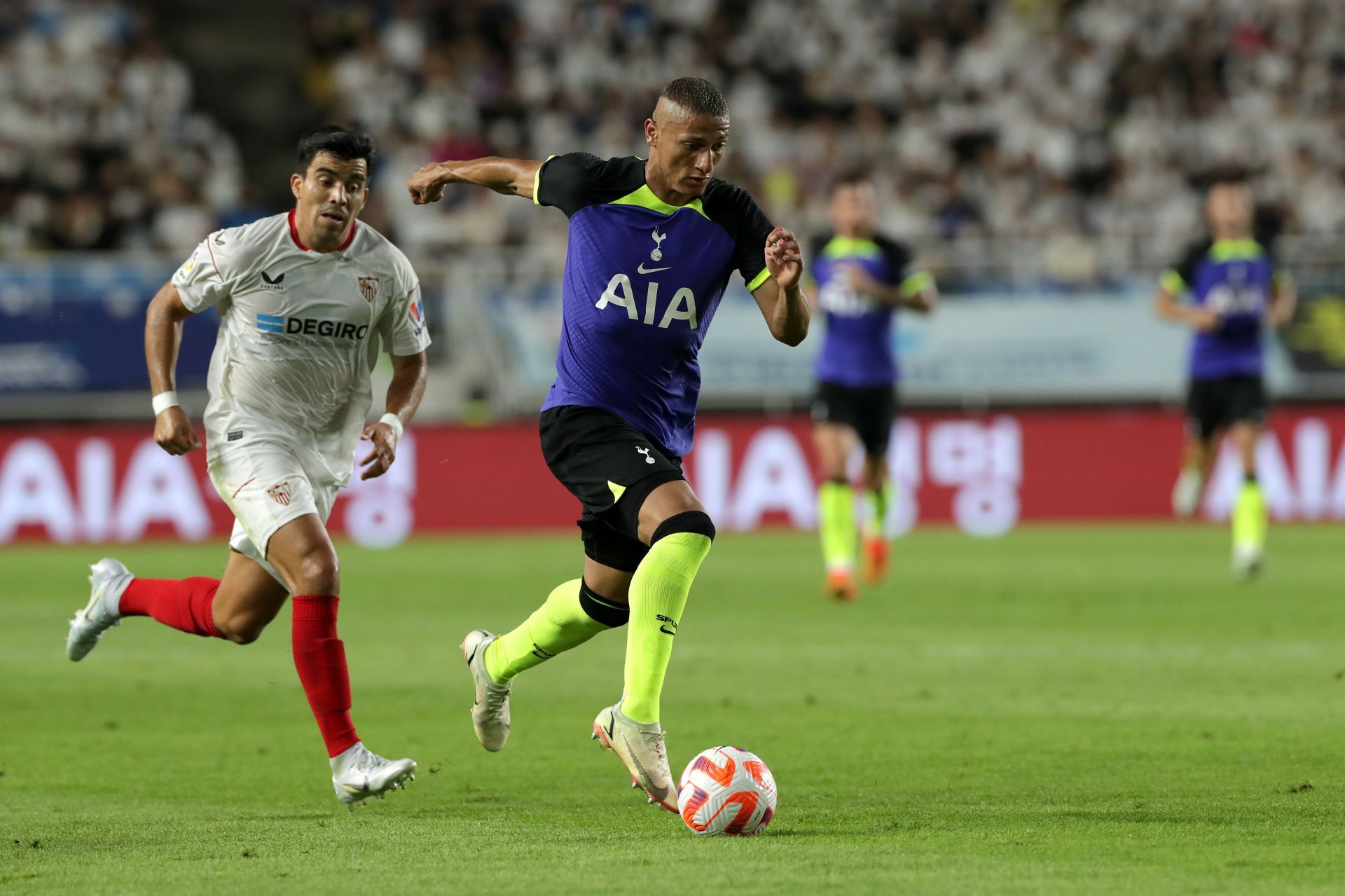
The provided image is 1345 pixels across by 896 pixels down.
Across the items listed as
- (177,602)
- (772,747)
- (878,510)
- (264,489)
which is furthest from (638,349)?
(878,510)

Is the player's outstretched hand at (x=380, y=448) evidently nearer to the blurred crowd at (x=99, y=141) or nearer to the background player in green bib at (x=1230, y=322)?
the background player in green bib at (x=1230, y=322)

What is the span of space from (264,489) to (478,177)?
1276 mm

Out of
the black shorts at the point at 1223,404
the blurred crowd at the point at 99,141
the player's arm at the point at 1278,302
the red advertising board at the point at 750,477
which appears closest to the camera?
the black shorts at the point at 1223,404

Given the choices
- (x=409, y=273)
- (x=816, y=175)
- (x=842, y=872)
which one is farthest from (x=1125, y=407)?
(x=842, y=872)

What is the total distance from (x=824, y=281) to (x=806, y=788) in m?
7.76

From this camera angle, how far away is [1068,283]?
65.0 ft

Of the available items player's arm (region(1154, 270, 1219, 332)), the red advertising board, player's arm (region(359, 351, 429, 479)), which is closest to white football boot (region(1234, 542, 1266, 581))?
player's arm (region(1154, 270, 1219, 332))

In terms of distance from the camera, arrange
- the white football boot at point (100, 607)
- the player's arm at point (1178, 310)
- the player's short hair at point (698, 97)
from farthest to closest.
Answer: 1. the player's arm at point (1178, 310)
2. the white football boot at point (100, 607)
3. the player's short hair at point (698, 97)

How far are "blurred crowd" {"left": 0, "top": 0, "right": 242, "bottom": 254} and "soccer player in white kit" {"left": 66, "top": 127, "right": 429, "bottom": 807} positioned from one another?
1286 cm

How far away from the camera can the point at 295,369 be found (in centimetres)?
670

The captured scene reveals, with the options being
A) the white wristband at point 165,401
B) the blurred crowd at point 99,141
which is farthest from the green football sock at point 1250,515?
the blurred crowd at point 99,141

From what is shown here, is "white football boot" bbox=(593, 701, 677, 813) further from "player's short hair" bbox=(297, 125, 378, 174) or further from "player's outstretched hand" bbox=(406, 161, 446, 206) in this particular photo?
"player's short hair" bbox=(297, 125, 378, 174)

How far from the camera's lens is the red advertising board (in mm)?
18141

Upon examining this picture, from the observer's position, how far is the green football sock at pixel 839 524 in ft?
42.0
